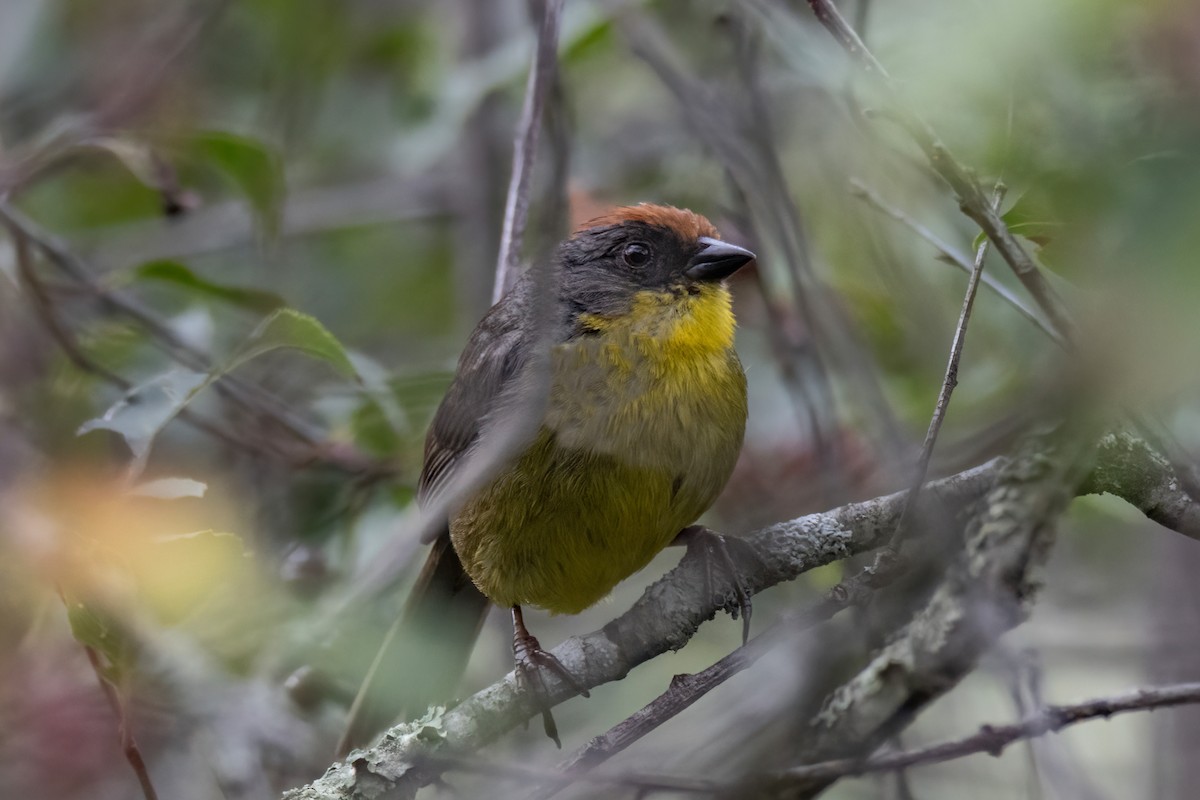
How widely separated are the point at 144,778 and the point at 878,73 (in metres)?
2.15

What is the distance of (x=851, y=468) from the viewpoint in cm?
434

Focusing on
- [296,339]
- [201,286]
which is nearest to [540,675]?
[296,339]

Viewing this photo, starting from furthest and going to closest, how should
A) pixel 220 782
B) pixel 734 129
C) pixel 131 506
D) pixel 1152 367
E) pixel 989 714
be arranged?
pixel 989 714 → pixel 734 129 → pixel 220 782 → pixel 131 506 → pixel 1152 367

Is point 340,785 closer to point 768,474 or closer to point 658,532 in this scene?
point 658,532

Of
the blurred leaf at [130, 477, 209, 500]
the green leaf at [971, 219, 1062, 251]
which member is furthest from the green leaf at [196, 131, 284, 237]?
the green leaf at [971, 219, 1062, 251]

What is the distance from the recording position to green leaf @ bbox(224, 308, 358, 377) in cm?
329

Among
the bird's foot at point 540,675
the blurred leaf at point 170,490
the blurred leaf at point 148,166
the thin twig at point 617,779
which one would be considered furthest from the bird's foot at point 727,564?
the blurred leaf at point 148,166

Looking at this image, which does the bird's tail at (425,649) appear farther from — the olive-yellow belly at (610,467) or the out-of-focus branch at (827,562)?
the out-of-focus branch at (827,562)

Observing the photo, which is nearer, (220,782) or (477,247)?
(220,782)

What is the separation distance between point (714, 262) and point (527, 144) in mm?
730

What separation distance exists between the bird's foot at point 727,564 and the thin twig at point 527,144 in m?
1.04

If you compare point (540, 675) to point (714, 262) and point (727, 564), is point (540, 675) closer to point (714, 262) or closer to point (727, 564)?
point (727, 564)

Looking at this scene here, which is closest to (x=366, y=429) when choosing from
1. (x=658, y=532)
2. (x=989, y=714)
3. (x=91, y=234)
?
(x=658, y=532)

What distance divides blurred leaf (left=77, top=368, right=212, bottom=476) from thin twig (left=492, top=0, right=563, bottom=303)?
0.95 metres
